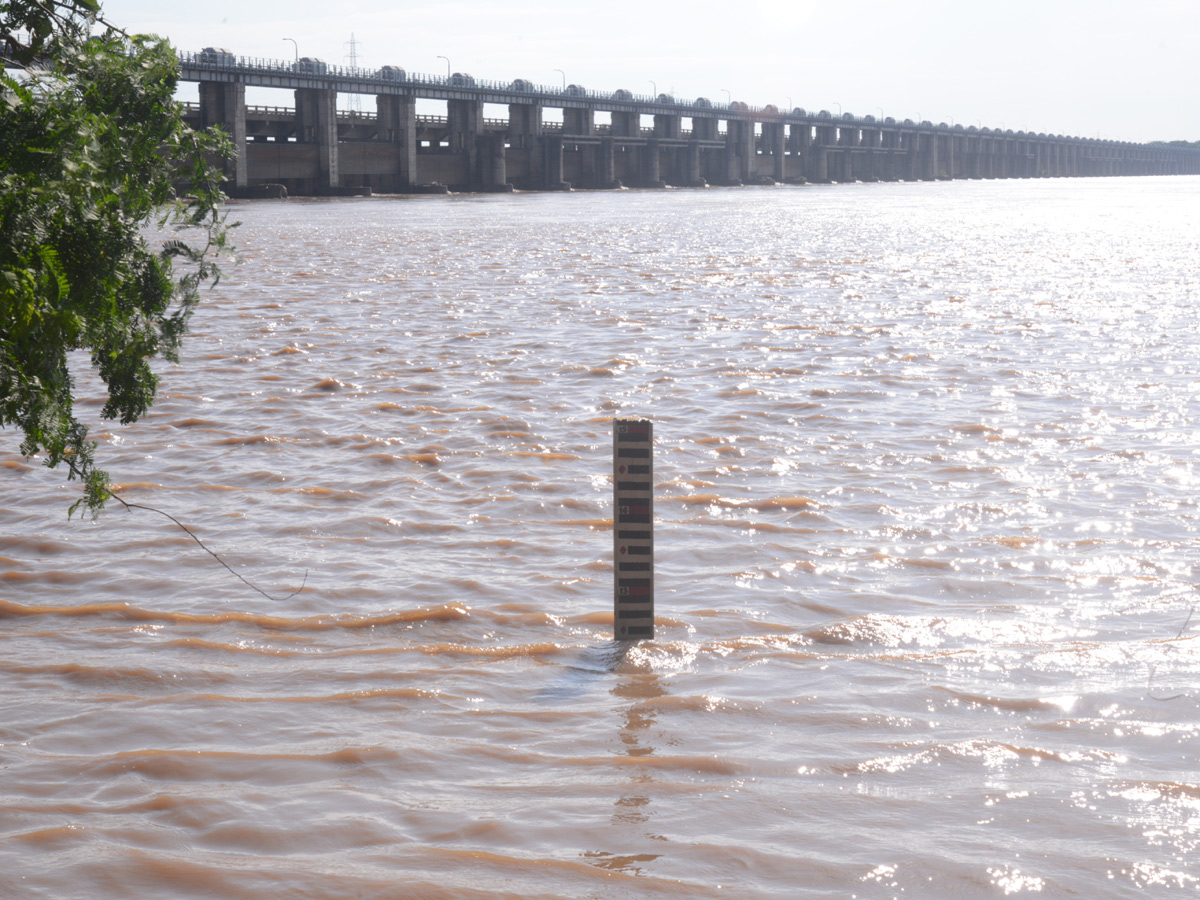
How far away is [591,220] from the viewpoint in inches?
2212

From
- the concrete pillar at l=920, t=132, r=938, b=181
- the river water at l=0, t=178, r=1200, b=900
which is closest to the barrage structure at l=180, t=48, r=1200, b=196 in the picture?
the concrete pillar at l=920, t=132, r=938, b=181

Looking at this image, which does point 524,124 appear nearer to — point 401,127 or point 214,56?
point 401,127

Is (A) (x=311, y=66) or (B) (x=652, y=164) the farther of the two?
(B) (x=652, y=164)

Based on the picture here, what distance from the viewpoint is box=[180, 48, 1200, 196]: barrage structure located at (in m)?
83.0

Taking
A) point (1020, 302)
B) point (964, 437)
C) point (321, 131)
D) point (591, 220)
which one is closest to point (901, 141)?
point (321, 131)

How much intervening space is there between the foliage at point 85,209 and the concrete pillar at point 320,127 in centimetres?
8190

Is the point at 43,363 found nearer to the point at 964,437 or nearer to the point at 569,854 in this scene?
the point at 569,854

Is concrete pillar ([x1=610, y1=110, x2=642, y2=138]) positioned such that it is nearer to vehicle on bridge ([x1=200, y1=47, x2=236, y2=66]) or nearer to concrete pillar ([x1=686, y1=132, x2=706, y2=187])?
concrete pillar ([x1=686, y1=132, x2=706, y2=187])

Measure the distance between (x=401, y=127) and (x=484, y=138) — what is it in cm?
1064

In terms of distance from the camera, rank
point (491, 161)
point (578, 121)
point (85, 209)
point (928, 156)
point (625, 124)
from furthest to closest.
→ point (928, 156), point (625, 124), point (578, 121), point (491, 161), point (85, 209)

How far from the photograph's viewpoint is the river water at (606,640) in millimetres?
4246

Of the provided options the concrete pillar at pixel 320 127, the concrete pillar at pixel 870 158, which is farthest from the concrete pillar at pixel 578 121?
the concrete pillar at pixel 870 158

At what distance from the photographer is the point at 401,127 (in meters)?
93.4

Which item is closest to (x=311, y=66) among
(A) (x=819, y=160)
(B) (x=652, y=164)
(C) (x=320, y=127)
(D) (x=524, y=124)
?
(C) (x=320, y=127)
